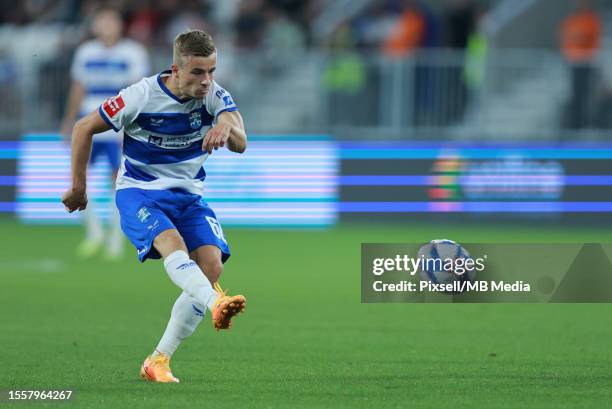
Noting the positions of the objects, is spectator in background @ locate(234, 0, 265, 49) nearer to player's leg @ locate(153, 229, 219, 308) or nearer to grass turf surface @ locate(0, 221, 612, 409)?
grass turf surface @ locate(0, 221, 612, 409)

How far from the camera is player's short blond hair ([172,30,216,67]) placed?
7.48 metres

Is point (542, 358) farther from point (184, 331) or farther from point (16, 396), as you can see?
point (16, 396)

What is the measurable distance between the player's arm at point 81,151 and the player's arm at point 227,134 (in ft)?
2.20

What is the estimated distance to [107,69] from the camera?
1534 cm

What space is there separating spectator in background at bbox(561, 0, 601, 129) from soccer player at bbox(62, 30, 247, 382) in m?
12.6

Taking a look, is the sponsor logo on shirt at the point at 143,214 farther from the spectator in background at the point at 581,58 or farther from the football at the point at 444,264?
the spectator in background at the point at 581,58

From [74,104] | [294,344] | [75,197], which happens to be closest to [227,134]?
[75,197]

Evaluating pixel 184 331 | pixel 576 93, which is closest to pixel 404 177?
pixel 576 93

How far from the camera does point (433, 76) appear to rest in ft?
65.7

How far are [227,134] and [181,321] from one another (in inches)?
46.8

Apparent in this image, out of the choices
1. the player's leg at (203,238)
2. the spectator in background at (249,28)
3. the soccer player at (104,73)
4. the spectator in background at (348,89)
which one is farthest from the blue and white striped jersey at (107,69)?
the player's leg at (203,238)

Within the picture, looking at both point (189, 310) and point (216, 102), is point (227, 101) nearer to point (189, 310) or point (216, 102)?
point (216, 102)

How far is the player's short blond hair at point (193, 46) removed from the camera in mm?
7480

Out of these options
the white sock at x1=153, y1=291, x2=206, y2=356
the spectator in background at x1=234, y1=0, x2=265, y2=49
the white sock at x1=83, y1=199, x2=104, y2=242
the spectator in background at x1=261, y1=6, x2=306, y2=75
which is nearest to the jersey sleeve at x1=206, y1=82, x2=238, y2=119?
the white sock at x1=153, y1=291, x2=206, y2=356
